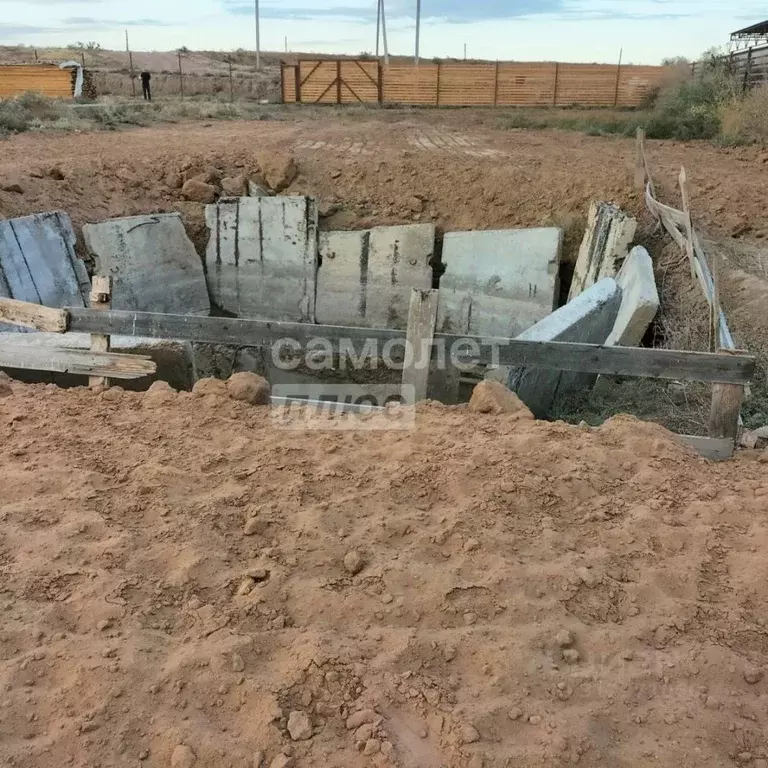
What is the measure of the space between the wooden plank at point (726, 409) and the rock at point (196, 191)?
340 inches

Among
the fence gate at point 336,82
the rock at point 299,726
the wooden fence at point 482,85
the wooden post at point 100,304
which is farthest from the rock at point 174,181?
the wooden fence at point 482,85

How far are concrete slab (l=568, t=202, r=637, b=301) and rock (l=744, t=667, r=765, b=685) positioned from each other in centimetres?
670

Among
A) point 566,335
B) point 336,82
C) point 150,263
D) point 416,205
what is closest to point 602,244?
point 416,205

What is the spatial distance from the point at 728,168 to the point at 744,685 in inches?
467

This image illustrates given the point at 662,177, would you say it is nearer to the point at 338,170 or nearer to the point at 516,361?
the point at 338,170

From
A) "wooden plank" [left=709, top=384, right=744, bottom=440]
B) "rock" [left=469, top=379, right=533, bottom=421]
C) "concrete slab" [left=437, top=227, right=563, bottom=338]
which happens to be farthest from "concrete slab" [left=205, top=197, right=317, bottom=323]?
"wooden plank" [left=709, top=384, right=744, bottom=440]

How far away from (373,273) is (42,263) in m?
4.52

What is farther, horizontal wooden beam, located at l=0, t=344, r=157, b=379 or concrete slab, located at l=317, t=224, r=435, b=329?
concrete slab, located at l=317, t=224, r=435, b=329

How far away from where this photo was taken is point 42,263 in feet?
28.0

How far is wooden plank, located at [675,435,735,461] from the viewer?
13.3 ft

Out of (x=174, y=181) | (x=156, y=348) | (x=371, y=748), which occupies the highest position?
(x=174, y=181)

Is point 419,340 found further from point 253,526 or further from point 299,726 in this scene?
point 299,726

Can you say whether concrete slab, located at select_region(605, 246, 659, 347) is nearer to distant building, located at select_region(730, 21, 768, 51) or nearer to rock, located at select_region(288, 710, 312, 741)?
rock, located at select_region(288, 710, 312, 741)

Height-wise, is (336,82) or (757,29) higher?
(757,29)
